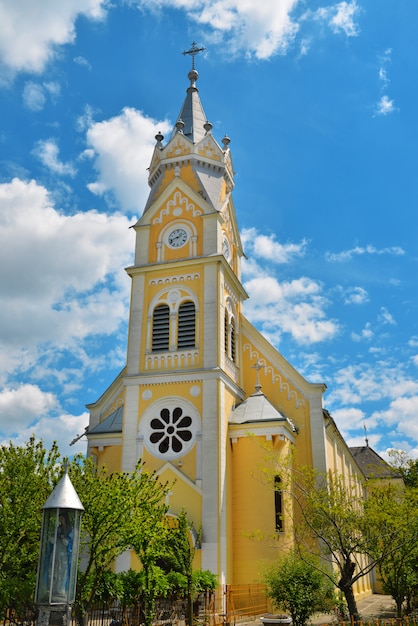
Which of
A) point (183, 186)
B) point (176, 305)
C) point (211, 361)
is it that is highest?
point (183, 186)

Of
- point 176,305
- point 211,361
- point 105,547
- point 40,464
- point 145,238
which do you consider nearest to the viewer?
point 105,547

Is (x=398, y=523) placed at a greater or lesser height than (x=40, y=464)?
lesser

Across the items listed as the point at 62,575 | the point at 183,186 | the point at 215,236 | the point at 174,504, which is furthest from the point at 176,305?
A: the point at 62,575

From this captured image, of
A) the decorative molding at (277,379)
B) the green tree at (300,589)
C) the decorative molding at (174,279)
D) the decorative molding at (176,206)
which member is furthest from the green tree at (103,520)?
the decorative molding at (176,206)

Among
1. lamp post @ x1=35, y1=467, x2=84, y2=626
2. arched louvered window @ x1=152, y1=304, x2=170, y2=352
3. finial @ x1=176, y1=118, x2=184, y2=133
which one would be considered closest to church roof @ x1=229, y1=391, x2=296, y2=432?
arched louvered window @ x1=152, y1=304, x2=170, y2=352

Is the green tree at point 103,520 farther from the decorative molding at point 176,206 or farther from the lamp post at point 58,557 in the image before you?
the decorative molding at point 176,206

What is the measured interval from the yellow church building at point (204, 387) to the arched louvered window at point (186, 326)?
7cm

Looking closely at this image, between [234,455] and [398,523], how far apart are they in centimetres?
1081

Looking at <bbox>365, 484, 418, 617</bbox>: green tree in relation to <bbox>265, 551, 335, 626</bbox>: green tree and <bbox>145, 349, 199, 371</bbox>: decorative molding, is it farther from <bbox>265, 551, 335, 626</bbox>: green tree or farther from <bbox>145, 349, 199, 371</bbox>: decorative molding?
<bbox>145, 349, 199, 371</bbox>: decorative molding

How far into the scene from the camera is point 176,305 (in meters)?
31.8

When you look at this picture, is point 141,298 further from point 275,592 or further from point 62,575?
point 62,575

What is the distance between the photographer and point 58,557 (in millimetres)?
12664

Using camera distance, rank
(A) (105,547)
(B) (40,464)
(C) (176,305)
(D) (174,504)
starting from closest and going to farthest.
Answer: (A) (105,547) → (B) (40,464) → (D) (174,504) → (C) (176,305)

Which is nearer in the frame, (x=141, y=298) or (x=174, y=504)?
(x=174, y=504)
